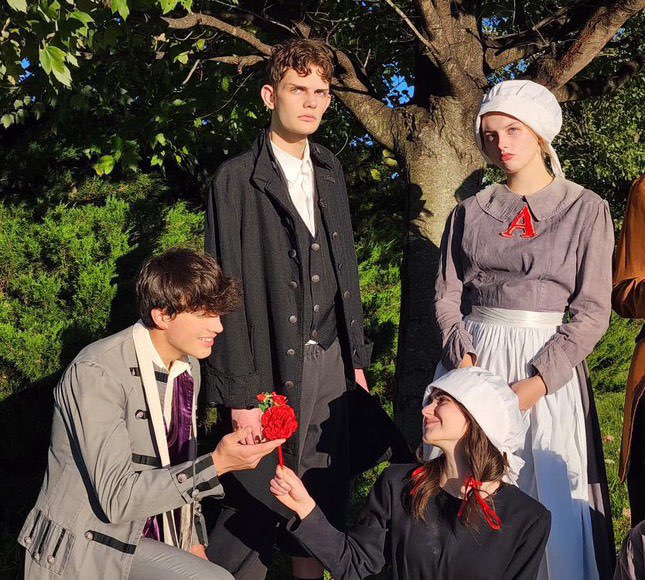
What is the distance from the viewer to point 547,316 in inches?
131

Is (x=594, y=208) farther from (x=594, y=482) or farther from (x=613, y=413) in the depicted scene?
(x=613, y=413)

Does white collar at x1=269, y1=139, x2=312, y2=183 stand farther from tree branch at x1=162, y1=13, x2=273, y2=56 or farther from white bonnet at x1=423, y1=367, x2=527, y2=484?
tree branch at x1=162, y1=13, x2=273, y2=56

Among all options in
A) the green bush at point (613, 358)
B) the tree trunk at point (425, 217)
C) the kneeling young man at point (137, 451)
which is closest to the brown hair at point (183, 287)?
the kneeling young man at point (137, 451)

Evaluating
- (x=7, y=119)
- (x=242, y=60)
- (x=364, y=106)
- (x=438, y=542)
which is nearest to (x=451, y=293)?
(x=438, y=542)

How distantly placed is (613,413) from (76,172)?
212 inches

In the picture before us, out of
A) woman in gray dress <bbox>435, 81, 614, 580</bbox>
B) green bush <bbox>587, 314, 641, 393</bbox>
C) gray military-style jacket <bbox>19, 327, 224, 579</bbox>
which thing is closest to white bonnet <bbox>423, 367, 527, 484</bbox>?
woman in gray dress <bbox>435, 81, 614, 580</bbox>

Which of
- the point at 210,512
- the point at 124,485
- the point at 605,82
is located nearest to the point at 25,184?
the point at 210,512

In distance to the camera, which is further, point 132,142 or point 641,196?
point 132,142

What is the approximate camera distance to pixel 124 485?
2863 mm

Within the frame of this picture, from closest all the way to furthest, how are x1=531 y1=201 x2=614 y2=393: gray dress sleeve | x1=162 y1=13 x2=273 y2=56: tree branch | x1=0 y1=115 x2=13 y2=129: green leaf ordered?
1. x1=531 y1=201 x2=614 y2=393: gray dress sleeve
2. x1=162 y1=13 x2=273 y2=56: tree branch
3. x1=0 y1=115 x2=13 y2=129: green leaf

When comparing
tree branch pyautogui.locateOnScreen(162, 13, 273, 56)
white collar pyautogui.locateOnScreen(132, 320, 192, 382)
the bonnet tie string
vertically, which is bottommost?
the bonnet tie string

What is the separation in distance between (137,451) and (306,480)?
2.56 ft

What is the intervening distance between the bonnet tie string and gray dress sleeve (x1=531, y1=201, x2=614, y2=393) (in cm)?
54

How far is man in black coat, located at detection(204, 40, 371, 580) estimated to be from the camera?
11.3 ft
